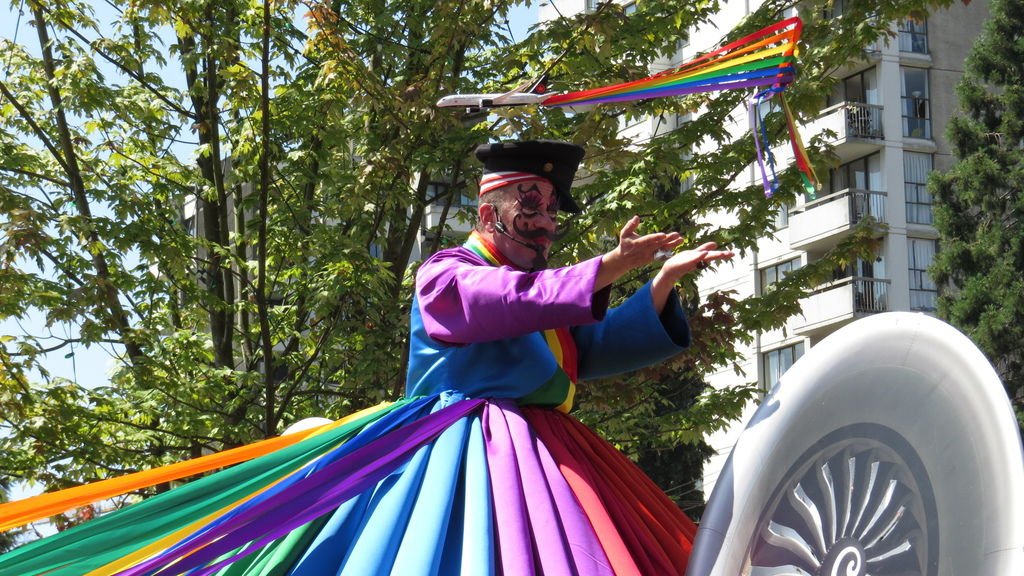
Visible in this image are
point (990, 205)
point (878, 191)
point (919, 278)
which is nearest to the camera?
point (990, 205)

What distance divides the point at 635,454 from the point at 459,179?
2333 mm

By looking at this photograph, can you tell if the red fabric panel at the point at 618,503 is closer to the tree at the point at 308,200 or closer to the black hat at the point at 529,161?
the black hat at the point at 529,161

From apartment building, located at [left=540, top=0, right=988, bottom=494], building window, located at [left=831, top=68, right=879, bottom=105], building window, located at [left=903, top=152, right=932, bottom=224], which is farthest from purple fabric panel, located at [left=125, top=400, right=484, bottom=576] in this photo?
building window, located at [left=831, top=68, right=879, bottom=105]

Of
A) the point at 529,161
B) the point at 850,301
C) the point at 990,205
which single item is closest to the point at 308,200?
the point at 529,161

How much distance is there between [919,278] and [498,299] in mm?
26749

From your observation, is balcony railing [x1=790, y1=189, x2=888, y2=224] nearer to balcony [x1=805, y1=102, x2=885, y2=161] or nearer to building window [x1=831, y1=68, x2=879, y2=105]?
balcony [x1=805, y1=102, x2=885, y2=161]

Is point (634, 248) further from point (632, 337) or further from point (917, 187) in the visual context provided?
point (917, 187)

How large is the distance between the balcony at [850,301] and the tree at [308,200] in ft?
61.7

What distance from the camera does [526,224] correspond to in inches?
150

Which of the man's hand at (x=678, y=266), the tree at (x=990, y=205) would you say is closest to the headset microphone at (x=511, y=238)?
the man's hand at (x=678, y=266)

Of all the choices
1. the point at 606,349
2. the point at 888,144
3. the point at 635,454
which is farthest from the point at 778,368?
the point at 606,349

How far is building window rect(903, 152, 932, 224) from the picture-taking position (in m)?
29.0

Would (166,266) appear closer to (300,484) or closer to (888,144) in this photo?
(300,484)

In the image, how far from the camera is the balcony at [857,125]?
94.4ft
